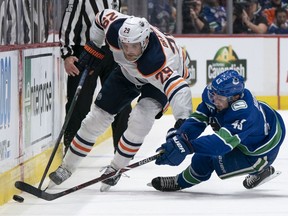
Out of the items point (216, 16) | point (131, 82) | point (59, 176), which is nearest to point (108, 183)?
point (59, 176)

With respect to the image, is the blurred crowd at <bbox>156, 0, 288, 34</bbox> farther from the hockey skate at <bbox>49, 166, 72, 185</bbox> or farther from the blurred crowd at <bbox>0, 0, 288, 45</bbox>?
the hockey skate at <bbox>49, 166, 72, 185</bbox>

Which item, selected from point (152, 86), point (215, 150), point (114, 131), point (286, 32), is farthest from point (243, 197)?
point (286, 32)

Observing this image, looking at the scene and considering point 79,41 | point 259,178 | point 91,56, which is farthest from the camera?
point 79,41

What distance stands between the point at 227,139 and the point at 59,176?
1.01 metres

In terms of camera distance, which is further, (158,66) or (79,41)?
(79,41)

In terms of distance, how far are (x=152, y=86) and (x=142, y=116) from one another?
0.18 meters

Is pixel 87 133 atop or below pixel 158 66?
below

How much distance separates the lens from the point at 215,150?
200 inches

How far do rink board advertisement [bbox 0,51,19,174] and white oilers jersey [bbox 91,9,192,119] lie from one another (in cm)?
52

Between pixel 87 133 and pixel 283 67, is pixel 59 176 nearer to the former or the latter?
pixel 87 133

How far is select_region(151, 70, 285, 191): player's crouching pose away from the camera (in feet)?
16.7

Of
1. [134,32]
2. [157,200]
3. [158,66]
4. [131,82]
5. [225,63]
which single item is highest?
[134,32]

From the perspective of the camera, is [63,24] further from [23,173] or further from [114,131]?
[23,173]

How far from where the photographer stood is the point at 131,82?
5.68m
